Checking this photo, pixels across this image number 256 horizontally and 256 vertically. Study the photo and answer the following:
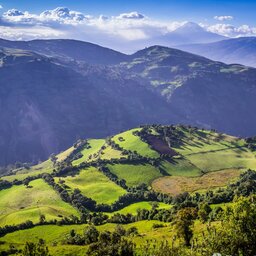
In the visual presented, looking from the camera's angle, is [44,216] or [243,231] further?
[44,216]

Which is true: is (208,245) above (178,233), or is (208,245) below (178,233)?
above

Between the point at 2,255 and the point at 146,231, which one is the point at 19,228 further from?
the point at 146,231

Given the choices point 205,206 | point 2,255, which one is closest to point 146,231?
point 205,206

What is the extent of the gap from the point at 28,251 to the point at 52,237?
101557 millimetres

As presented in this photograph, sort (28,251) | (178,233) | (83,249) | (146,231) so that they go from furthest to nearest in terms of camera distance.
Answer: (146,231) < (83,249) < (178,233) < (28,251)

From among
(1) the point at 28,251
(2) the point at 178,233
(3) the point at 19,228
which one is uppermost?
(1) the point at 28,251

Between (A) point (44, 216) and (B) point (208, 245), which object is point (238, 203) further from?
(A) point (44, 216)

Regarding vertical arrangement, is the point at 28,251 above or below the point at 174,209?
above

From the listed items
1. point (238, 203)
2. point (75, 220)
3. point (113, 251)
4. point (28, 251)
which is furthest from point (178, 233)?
point (75, 220)

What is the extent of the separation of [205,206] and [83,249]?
185 ft

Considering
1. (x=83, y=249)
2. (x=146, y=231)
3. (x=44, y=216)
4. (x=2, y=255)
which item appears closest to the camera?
(x=83, y=249)

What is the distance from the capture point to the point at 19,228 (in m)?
186

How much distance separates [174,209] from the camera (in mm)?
184500

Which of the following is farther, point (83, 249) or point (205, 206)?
point (205, 206)
